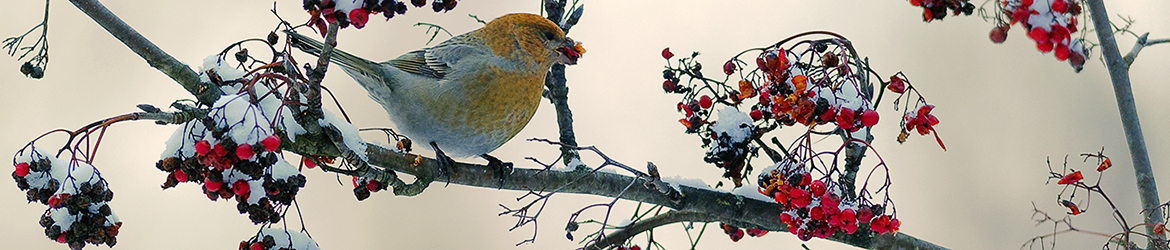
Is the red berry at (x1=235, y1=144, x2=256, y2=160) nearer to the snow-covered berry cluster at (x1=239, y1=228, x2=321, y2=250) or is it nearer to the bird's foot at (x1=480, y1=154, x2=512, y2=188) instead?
the snow-covered berry cluster at (x1=239, y1=228, x2=321, y2=250)

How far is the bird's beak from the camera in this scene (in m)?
1.54

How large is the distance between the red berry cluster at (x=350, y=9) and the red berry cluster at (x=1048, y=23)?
1.86 feet

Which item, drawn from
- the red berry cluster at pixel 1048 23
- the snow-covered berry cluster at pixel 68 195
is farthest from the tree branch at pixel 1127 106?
the snow-covered berry cluster at pixel 68 195

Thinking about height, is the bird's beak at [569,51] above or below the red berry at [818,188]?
above

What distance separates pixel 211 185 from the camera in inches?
31.0

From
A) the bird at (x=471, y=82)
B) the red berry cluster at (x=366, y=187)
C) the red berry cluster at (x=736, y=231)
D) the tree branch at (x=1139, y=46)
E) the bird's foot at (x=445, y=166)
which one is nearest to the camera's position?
the tree branch at (x=1139, y=46)

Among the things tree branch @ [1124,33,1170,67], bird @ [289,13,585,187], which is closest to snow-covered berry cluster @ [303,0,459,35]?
bird @ [289,13,585,187]

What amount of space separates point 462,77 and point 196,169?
0.77 m

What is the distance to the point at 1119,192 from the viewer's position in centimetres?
176

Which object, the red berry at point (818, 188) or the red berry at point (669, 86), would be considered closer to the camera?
the red berry at point (818, 188)

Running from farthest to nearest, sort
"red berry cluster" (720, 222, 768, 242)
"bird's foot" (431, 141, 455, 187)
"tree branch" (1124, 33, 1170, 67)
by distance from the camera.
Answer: "red berry cluster" (720, 222, 768, 242), "bird's foot" (431, 141, 455, 187), "tree branch" (1124, 33, 1170, 67)

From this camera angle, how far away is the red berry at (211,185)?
78cm

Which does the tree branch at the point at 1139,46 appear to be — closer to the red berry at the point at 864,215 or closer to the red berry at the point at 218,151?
the red berry at the point at 864,215

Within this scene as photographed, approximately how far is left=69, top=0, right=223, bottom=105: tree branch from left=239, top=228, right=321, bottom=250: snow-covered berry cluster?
0.57ft
